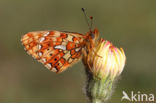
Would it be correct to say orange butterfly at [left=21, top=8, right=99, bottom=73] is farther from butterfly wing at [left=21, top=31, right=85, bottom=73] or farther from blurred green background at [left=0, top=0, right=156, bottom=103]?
blurred green background at [left=0, top=0, right=156, bottom=103]

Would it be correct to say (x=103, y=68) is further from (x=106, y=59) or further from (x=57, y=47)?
(x=57, y=47)

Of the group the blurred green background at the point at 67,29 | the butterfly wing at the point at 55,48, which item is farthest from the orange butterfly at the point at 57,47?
the blurred green background at the point at 67,29

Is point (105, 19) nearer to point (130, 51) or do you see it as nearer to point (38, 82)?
point (130, 51)

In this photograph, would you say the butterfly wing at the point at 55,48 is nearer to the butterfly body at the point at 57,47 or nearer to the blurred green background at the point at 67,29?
the butterfly body at the point at 57,47

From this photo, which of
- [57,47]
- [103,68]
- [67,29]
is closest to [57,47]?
[57,47]

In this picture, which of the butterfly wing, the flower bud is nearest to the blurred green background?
the butterfly wing

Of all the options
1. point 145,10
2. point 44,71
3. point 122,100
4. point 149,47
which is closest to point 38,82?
point 44,71
